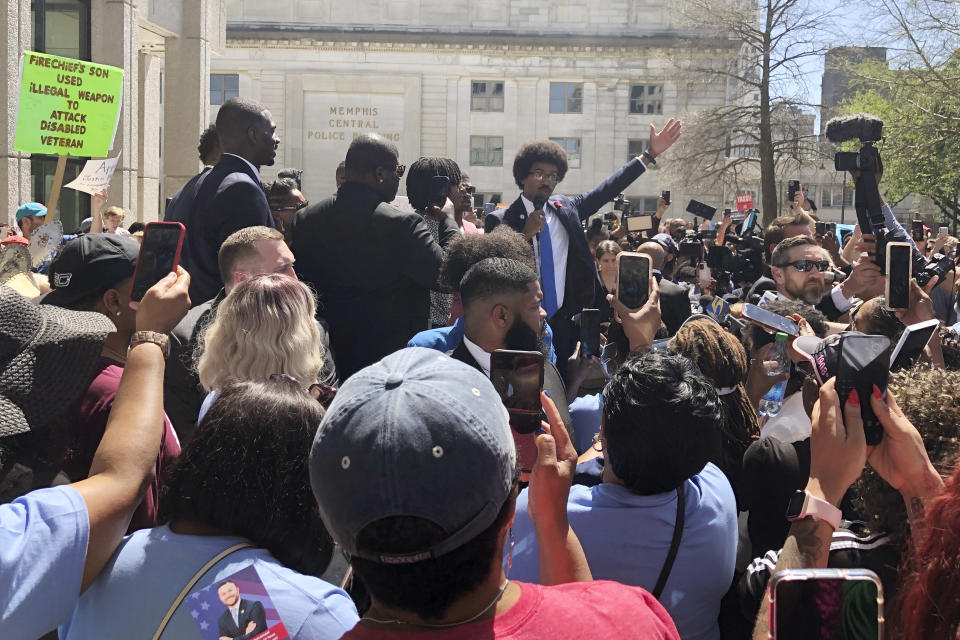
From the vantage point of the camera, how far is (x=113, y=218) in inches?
480

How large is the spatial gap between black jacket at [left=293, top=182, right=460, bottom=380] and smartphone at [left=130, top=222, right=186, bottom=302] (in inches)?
77.2

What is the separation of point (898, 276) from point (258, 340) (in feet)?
9.72

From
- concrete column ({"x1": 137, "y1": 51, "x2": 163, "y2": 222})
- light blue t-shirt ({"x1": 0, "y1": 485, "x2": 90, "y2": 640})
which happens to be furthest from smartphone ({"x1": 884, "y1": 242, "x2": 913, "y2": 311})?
concrete column ({"x1": 137, "y1": 51, "x2": 163, "y2": 222})

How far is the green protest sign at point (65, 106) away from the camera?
983 cm

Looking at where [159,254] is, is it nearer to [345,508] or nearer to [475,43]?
[345,508]

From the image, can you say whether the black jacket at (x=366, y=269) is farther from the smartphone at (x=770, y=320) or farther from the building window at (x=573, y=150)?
the building window at (x=573, y=150)

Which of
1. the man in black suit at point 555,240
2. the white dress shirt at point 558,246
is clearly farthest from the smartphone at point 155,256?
the white dress shirt at point 558,246

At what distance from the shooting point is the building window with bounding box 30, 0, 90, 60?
16859 millimetres

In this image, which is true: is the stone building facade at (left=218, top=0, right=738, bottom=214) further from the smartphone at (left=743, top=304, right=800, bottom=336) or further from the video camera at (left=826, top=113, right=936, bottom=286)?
the smartphone at (left=743, top=304, right=800, bottom=336)

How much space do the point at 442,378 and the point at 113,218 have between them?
11614 mm

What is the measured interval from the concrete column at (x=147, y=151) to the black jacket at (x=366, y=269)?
45.0 feet

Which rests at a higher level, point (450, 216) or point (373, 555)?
point (450, 216)

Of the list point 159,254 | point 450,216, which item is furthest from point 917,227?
point 159,254

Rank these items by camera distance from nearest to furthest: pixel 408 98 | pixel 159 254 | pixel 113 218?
1. pixel 159 254
2. pixel 113 218
3. pixel 408 98
